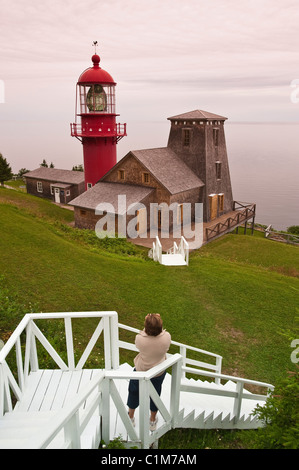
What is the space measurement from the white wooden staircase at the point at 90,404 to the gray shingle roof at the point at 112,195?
1925cm

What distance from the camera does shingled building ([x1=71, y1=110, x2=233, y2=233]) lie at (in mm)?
26438

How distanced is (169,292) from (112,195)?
590 inches

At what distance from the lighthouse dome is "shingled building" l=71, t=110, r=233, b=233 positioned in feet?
22.2

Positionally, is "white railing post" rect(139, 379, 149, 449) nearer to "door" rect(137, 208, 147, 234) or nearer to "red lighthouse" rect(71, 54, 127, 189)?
"door" rect(137, 208, 147, 234)

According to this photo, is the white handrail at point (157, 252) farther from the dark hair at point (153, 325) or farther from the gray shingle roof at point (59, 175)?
the gray shingle roof at point (59, 175)

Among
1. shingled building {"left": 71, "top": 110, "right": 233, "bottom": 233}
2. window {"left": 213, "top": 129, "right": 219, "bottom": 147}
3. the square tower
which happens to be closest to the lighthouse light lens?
the square tower

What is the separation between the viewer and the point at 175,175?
91.8 ft

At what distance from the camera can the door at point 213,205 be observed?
97.8ft

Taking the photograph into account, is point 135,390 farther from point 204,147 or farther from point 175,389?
point 204,147

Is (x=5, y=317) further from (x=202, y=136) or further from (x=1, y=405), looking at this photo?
(x=202, y=136)

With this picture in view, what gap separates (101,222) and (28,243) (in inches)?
459

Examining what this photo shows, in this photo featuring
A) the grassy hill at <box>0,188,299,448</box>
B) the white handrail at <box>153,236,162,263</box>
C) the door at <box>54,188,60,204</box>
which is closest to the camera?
the grassy hill at <box>0,188,299,448</box>
